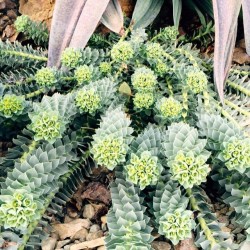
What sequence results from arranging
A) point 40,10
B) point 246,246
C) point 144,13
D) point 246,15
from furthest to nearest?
point 40,10 → point 144,13 → point 246,15 → point 246,246

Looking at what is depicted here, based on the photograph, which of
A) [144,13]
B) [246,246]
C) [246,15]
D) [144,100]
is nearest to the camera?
[246,246]

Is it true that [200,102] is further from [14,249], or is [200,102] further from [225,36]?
[14,249]

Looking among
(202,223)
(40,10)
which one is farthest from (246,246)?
(40,10)

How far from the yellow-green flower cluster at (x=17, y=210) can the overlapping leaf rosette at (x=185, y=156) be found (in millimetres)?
224

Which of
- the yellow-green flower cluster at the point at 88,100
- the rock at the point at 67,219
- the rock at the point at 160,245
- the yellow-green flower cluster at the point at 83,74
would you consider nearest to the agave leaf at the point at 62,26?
the yellow-green flower cluster at the point at 83,74

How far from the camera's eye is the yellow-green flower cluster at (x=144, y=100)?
2.70 feet

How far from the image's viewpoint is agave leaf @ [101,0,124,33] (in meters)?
1.03

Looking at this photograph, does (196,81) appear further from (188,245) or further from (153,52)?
(188,245)

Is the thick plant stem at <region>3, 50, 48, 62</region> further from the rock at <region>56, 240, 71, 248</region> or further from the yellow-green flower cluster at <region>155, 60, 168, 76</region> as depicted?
the rock at <region>56, 240, 71, 248</region>

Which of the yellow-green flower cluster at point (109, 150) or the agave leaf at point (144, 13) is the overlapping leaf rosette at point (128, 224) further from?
the agave leaf at point (144, 13)

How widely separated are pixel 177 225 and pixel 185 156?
0.35ft

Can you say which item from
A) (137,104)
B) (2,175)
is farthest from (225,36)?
(2,175)

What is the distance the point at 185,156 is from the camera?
2.22 feet

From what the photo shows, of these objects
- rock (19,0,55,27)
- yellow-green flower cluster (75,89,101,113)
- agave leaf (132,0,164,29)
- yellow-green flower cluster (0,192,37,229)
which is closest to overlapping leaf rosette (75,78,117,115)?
yellow-green flower cluster (75,89,101,113)
